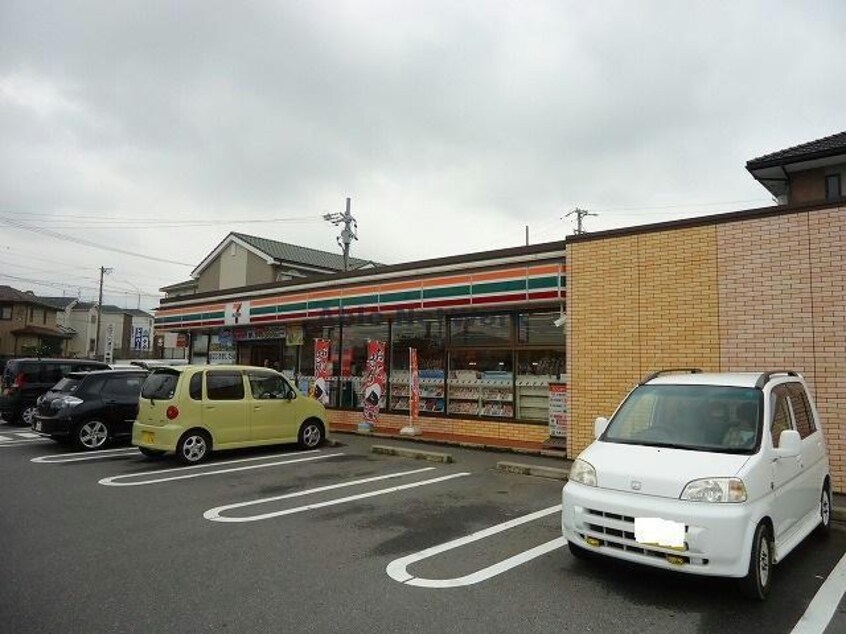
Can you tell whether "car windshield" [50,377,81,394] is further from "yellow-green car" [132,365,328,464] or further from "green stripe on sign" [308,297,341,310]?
"green stripe on sign" [308,297,341,310]

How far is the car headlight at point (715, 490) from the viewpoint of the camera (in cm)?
409

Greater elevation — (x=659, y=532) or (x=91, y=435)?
(x=659, y=532)

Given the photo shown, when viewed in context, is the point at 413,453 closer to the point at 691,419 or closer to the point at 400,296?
the point at 400,296

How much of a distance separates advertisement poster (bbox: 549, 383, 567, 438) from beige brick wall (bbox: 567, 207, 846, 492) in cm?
78

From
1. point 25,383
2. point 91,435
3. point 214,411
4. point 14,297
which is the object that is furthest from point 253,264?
point 14,297

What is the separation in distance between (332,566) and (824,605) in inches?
148

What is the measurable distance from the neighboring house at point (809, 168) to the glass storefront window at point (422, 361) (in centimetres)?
1031

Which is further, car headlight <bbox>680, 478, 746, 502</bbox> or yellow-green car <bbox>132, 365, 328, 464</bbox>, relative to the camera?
yellow-green car <bbox>132, 365, 328, 464</bbox>

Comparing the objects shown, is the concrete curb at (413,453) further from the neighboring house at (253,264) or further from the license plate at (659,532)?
the neighboring house at (253,264)

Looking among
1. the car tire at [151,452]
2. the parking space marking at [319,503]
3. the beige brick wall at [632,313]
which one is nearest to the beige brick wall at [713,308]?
the beige brick wall at [632,313]

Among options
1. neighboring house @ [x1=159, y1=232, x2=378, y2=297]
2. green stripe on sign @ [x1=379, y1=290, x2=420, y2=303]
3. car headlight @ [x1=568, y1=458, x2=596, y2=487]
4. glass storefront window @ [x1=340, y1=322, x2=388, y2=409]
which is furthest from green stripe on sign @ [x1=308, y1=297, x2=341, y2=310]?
neighboring house @ [x1=159, y1=232, x2=378, y2=297]

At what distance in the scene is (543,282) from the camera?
10812mm

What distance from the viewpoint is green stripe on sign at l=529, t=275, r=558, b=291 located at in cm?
1067

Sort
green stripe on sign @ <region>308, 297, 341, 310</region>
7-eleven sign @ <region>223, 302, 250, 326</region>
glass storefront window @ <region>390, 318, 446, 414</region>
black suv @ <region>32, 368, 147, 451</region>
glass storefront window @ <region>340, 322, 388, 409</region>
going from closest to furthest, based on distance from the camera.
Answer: black suv @ <region>32, 368, 147, 451</region>
glass storefront window @ <region>390, 318, 446, 414</region>
green stripe on sign @ <region>308, 297, 341, 310</region>
glass storefront window @ <region>340, 322, 388, 409</region>
7-eleven sign @ <region>223, 302, 250, 326</region>
